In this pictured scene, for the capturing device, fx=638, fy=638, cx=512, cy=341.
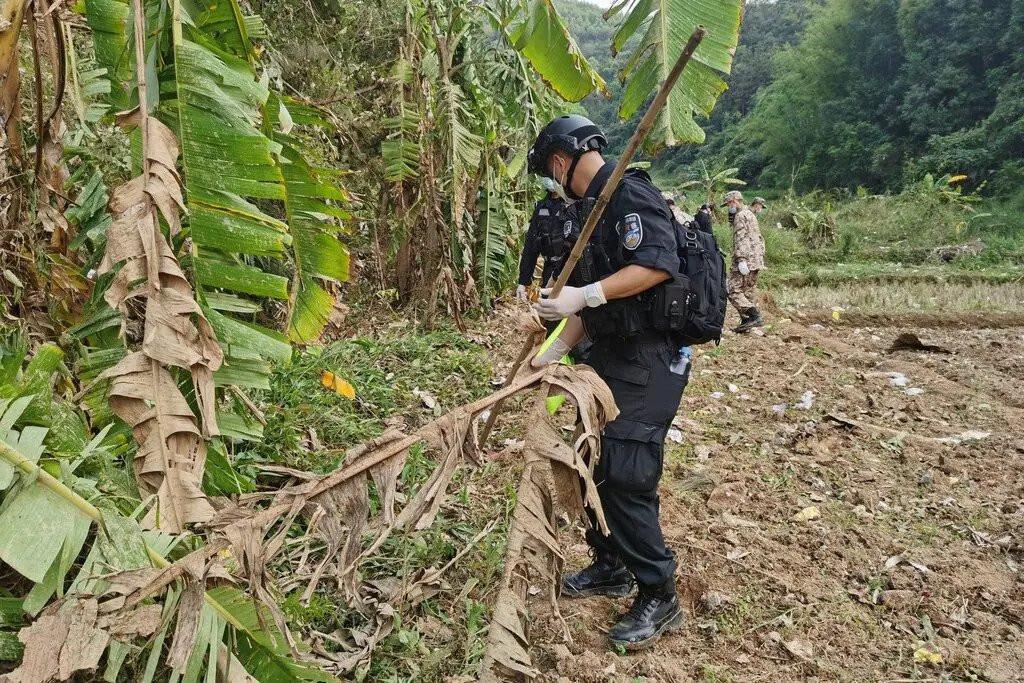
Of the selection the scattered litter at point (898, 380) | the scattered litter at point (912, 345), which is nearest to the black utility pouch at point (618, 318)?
the scattered litter at point (898, 380)

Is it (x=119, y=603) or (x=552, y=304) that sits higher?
(x=552, y=304)

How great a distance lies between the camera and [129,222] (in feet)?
5.91

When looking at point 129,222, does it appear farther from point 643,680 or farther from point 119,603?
point 643,680

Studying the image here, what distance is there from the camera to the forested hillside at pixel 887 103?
26922 mm

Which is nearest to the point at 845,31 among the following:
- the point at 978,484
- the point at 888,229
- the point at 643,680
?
the point at 888,229

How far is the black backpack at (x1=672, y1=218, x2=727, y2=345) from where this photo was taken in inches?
98.2

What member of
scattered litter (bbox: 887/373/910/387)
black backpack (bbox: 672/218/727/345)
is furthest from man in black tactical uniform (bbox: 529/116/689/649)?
scattered litter (bbox: 887/373/910/387)

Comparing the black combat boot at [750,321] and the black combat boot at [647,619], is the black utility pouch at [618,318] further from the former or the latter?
the black combat boot at [750,321]

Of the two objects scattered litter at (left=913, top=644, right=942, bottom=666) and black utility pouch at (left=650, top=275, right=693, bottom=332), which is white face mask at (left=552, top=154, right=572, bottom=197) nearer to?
black utility pouch at (left=650, top=275, right=693, bottom=332)

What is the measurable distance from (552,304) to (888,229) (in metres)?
21.5

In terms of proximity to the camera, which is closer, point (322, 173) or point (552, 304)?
point (552, 304)

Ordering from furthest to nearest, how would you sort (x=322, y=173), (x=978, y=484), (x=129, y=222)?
1. (x=978, y=484)
2. (x=322, y=173)
3. (x=129, y=222)

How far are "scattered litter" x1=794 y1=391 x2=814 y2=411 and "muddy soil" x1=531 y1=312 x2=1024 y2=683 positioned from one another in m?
0.02

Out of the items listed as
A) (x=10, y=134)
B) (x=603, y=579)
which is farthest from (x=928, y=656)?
(x=10, y=134)
